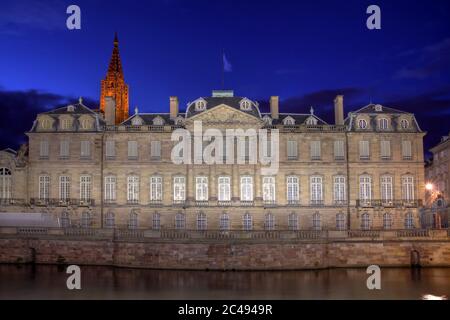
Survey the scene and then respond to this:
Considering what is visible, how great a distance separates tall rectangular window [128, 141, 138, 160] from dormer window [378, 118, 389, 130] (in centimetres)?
2155

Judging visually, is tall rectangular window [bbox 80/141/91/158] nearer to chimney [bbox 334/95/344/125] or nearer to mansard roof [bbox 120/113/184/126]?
mansard roof [bbox 120/113/184/126]

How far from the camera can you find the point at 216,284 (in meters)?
35.7

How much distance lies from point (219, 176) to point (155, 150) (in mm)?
6100

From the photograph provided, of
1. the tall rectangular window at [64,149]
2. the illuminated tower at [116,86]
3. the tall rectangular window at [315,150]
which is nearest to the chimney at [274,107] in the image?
the tall rectangular window at [315,150]

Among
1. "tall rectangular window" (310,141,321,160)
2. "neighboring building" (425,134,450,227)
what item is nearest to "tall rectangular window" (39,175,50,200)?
"tall rectangular window" (310,141,321,160)

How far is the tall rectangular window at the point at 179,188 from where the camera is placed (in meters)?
52.0

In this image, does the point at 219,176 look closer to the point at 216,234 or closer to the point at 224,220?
the point at 224,220

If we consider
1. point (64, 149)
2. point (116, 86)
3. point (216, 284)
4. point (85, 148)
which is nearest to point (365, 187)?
point (216, 284)

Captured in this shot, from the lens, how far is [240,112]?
5162 centimetres

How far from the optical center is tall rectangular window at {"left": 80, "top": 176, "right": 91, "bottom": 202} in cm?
5225

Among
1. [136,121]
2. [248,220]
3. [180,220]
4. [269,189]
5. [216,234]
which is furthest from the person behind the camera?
[136,121]

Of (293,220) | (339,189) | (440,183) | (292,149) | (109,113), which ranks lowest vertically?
(293,220)
